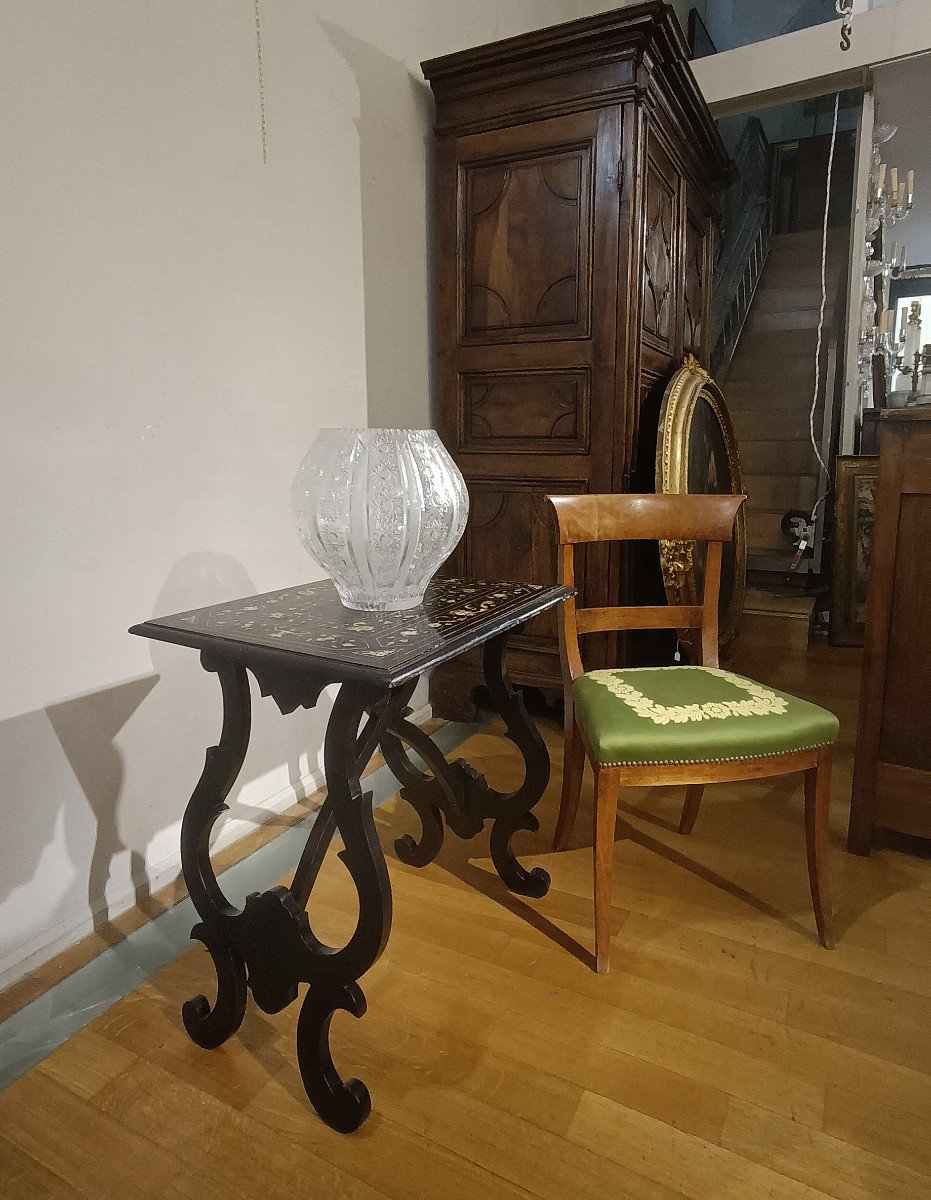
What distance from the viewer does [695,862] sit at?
1746mm

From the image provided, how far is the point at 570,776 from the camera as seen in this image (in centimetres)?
172

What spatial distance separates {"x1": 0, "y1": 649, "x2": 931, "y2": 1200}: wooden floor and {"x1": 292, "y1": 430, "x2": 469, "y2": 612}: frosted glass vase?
72 centimetres

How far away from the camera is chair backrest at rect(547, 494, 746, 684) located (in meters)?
1.74

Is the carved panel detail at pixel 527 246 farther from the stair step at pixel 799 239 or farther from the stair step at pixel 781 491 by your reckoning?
the stair step at pixel 799 239

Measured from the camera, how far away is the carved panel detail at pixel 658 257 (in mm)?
2264

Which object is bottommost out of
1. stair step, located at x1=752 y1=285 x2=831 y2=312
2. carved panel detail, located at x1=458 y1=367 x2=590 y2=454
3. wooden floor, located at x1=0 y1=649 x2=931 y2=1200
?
wooden floor, located at x1=0 y1=649 x2=931 y2=1200

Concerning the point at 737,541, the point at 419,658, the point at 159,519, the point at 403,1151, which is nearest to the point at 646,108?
the point at 737,541

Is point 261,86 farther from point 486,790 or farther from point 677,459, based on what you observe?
point 486,790

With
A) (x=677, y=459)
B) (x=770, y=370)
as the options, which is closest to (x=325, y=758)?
(x=677, y=459)

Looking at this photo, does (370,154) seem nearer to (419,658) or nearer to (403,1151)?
(419,658)

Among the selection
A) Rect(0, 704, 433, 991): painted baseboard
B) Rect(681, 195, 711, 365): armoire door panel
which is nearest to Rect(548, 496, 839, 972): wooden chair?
Rect(0, 704, 433, 991): painted baseboard

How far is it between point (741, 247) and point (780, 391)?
111 cm

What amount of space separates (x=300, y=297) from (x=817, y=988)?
1.82 metres

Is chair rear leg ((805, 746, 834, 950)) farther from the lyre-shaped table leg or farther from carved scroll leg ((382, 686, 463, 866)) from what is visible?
carved scroll leg ((382, 686, 463, 866))
